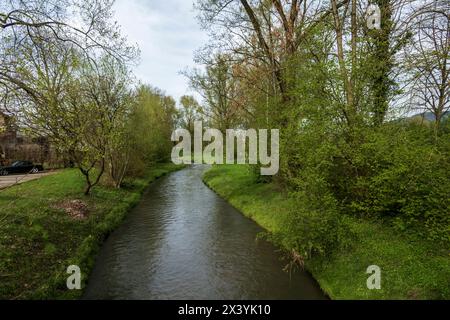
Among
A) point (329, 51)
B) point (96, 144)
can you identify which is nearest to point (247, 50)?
point (329, 51)

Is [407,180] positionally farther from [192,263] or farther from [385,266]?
[192,263]

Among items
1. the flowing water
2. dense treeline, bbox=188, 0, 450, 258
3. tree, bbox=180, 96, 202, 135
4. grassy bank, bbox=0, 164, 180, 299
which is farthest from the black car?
tree, bbox=180, 96, 202, 135

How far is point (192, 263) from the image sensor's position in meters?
12.3

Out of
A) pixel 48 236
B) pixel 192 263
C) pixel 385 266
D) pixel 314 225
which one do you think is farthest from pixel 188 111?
pixel 385 266

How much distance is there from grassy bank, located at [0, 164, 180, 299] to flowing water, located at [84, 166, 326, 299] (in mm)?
811

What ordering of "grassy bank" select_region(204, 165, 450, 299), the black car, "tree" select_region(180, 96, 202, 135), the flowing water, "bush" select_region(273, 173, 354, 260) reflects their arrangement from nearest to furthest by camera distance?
"grassy bank" select_region(204, 165, 450, 299) < the flowing water < "bush" select_region(273, 173, 354, 260) < the black car < "tree" select_region(180, 96, 202, 135)

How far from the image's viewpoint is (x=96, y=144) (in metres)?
21.3

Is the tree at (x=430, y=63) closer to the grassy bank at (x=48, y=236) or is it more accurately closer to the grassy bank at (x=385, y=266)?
the grassy bank at (x=385, y=266)

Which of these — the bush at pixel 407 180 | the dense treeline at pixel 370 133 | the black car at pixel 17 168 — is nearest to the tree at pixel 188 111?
the black car at pixel 17 168

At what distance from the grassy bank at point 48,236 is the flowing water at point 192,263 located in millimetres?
811

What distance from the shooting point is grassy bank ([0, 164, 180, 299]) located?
31.0 ft

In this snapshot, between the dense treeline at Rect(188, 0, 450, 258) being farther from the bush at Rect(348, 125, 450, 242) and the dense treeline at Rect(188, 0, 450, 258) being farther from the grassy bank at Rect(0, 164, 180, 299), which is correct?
the grassy bank at Rect(0, 164, 180, 299)

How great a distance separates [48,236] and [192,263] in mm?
5866

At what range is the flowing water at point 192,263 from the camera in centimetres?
1012
